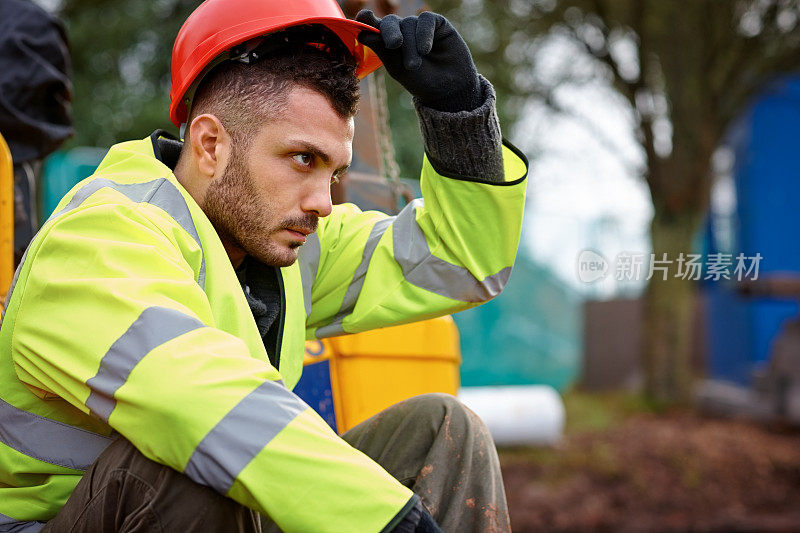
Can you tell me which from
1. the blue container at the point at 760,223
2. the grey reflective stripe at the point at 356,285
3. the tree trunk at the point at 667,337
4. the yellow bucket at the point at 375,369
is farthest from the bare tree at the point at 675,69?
the grey reflective stripe at the point at 356,285

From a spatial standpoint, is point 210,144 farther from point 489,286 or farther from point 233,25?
point 489,286

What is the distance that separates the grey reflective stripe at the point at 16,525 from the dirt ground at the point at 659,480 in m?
3.39

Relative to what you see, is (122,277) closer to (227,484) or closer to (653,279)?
(227,484)

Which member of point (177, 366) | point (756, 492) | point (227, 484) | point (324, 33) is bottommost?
point (756, 492)

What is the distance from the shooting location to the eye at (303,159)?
1.60 metres

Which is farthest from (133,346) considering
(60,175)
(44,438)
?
(60,175)

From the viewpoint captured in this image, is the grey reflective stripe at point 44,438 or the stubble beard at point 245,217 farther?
the stubble beard at point 245,217

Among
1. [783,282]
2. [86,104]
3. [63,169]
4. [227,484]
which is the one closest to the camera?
[227,484]

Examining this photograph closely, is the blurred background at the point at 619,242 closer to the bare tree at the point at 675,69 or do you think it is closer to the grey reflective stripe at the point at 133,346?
the bare tree at the point at 675,69

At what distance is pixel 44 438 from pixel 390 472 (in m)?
0.69

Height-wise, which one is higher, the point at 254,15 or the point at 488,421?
the point at 254,15

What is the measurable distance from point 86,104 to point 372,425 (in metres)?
6.35

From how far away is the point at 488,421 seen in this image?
17.3 feet

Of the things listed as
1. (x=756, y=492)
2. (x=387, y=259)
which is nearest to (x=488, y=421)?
(x=756, y=492)
